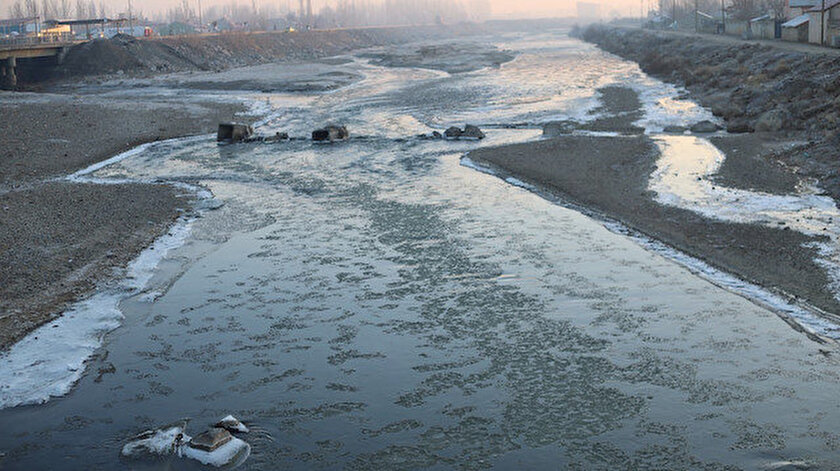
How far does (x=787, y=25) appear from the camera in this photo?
5069 centimetres

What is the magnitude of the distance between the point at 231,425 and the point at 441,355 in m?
2.99

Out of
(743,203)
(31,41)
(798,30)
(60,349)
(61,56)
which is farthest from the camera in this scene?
(31,41)

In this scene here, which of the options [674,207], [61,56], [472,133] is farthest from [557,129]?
[61,56]

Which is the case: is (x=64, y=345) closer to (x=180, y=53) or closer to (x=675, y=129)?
(x=675, y=129)

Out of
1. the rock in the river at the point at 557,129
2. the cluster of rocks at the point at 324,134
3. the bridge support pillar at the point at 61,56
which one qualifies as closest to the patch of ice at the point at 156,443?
the rock in the river at the point at 557,129

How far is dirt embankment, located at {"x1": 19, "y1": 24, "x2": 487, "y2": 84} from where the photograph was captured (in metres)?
63.8

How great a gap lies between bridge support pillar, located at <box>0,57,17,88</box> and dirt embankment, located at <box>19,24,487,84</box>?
5.33 metres

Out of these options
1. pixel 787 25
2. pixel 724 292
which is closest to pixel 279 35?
pixel 787 25

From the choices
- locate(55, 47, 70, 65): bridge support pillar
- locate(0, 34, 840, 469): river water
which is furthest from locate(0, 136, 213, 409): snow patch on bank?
locate(55, 47, 70, 65): bridge support pillar

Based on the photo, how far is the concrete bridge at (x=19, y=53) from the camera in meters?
54.4

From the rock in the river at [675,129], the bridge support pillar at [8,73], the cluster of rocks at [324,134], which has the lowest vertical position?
the rock in the river at [675,129]

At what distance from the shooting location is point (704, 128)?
26609mm

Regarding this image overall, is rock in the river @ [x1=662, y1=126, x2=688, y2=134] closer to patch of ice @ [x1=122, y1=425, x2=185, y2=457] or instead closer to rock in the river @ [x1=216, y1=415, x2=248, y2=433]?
rock in the river @ [x1=216, y1=415, x2=248, y2=433]

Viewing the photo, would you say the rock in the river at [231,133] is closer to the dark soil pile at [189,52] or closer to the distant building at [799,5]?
the dark soil pile at [189,52]
